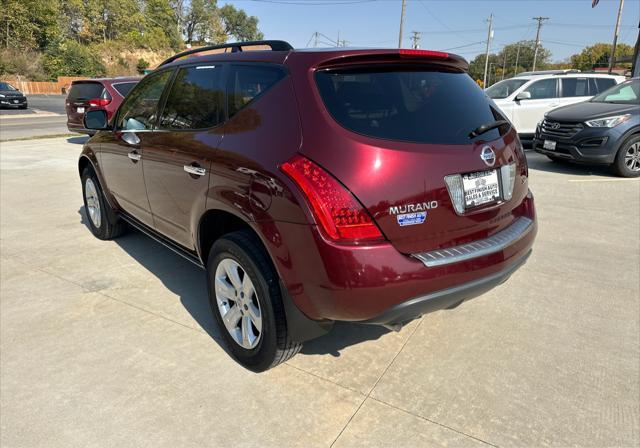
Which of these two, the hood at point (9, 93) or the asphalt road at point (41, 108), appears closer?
the asphalt road at point (41, 108)

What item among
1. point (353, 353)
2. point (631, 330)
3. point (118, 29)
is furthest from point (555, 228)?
point (118, 29)

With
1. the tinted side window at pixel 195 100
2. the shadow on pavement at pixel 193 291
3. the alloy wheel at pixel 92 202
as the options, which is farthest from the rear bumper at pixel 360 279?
the alloy wheel at pixel 92 202

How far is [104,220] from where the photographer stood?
4664 millimetres

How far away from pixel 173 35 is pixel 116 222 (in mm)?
100664

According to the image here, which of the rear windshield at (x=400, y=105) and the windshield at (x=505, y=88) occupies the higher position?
the windshield at (x=505, y=88)

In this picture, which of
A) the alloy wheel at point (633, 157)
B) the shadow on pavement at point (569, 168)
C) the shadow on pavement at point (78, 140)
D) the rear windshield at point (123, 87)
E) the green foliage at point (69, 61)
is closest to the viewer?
the alloy wheel at point (633, 157)

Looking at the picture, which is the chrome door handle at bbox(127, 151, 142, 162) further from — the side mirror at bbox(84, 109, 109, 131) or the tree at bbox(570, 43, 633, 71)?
the tree at bbox(570, 43, 633, 71)

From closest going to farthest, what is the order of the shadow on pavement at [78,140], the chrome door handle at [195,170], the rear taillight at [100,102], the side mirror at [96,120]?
the chrome door handle at [195,170] → the side mirror at [96,120] → the rear taillight at [100,102] → the shadow on pavement at [78,140]

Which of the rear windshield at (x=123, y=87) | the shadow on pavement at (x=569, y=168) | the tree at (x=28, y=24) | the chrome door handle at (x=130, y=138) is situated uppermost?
the tree at (x=28, y=24)

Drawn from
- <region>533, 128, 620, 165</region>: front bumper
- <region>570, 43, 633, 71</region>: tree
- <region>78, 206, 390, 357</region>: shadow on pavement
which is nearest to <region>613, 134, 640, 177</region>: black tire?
<region>533, 128, 620, 165</region>: front bumper

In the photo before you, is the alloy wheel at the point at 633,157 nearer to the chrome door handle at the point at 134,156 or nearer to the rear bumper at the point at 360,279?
the rear bumper at the point at 360,279

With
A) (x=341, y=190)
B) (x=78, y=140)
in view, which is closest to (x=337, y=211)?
(x=341, y=190)

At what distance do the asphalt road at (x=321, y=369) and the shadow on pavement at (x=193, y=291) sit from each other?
0.01 meters

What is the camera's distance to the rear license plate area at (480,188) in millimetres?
2283
